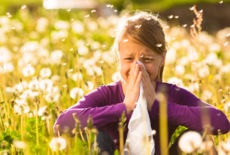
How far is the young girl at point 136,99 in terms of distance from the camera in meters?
1.26

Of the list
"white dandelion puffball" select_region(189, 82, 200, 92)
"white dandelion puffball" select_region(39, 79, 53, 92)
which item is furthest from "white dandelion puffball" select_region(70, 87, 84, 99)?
"white dandelion puffball" select_region(189, 82, 200, 92)

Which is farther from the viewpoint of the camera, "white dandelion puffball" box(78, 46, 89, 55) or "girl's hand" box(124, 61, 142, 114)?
"white dandelion puffball" box(78, 46, 89, 55)

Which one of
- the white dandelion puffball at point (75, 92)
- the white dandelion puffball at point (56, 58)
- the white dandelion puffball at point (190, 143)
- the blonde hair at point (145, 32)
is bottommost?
the white dandelion puffball at point (190, 143)

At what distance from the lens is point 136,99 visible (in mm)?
1282

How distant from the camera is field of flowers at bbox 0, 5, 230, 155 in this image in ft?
4.11

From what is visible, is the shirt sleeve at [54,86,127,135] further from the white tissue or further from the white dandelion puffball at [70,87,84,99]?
the white dandelion puffball at [70,87,84,99]

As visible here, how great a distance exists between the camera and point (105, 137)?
4.12 ft

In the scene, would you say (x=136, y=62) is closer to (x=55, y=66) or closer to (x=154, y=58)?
(x=154, y=58)

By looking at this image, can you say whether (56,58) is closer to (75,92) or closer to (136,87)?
(75,92)

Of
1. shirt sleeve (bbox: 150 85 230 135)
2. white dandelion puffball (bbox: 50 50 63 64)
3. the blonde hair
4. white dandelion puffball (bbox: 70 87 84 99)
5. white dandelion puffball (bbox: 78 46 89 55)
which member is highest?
white dandelion puffball (bbox: 78 46 89 55)

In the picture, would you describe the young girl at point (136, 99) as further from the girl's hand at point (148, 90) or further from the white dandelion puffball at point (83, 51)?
the white dandelion puffball at point (83, 51)

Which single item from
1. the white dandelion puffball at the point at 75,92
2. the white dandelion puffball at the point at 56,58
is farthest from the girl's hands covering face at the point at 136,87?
the white dandelion puffball at the point at 56,58

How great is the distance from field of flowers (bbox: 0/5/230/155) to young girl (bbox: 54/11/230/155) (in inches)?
4.3

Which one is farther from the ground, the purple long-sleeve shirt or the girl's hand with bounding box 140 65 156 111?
the girl's hand with bounding box 140 65 156 111
